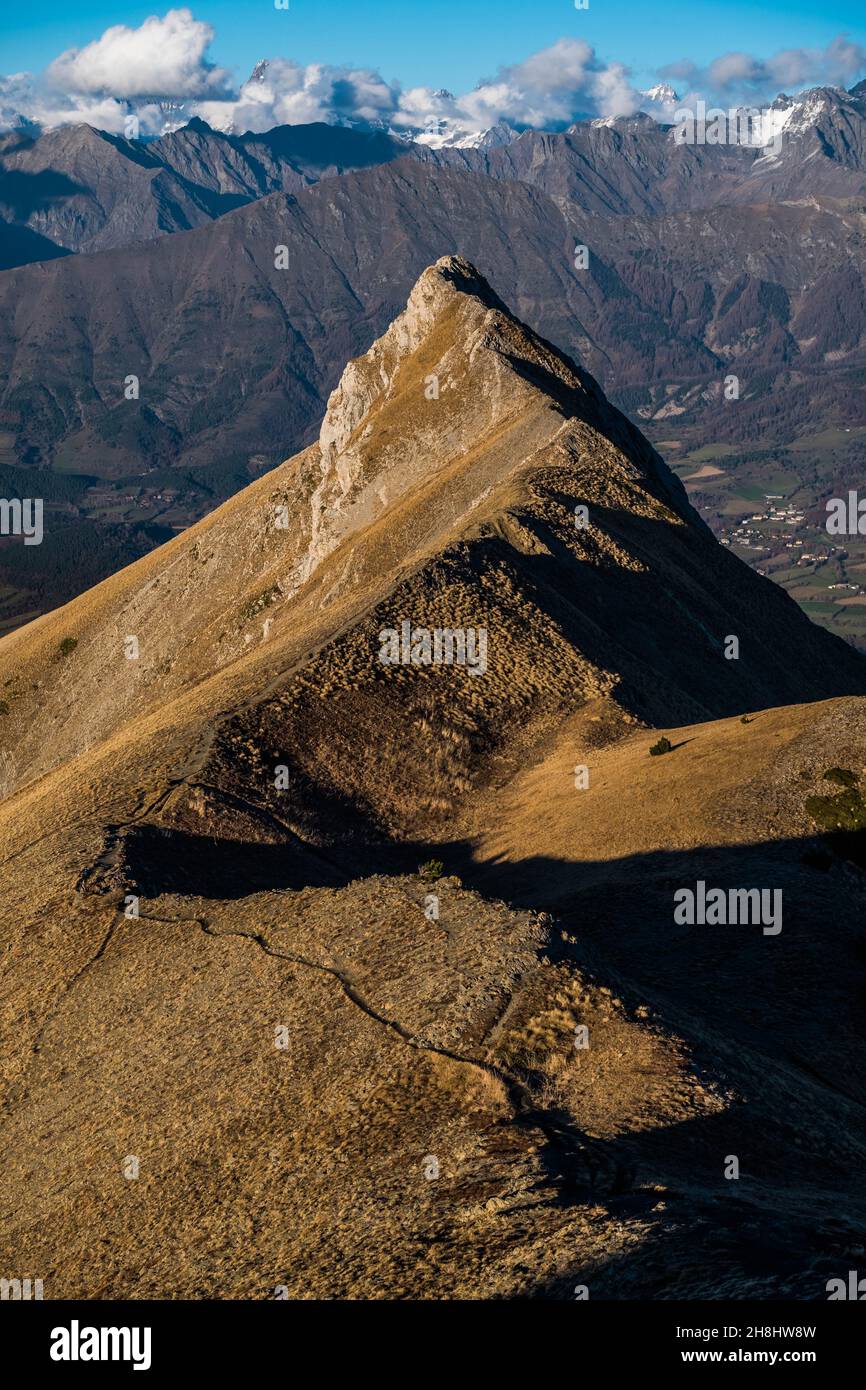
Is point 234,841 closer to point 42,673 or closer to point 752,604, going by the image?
point 752,604

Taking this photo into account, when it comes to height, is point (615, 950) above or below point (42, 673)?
below

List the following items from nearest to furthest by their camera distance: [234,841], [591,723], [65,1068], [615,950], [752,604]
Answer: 1. [65,1068]
2. [615,950]
3. [234,841]
4. [591,723]
5. [752,604]

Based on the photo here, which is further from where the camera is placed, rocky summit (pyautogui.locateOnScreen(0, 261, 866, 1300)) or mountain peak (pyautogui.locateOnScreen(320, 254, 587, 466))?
mountain peak (pyautogui.locateOnScreen(320, 254, 587, 466))

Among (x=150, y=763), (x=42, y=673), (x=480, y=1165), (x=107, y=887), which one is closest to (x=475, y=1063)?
(x=480, y=1165)

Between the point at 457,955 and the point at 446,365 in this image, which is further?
the point at 446,365

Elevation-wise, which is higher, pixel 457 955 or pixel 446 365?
pixel 446 365

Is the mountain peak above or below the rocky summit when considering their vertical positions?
above

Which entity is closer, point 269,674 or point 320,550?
point 269,674

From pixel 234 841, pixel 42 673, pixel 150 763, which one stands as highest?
pixel 42 673

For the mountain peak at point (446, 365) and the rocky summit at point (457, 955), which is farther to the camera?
the mountain peak at point (446, 365)

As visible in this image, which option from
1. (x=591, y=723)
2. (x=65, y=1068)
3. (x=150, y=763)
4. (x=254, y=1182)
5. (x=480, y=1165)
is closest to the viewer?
(x=480, y=1165)

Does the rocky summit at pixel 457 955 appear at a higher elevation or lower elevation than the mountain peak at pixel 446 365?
lower
